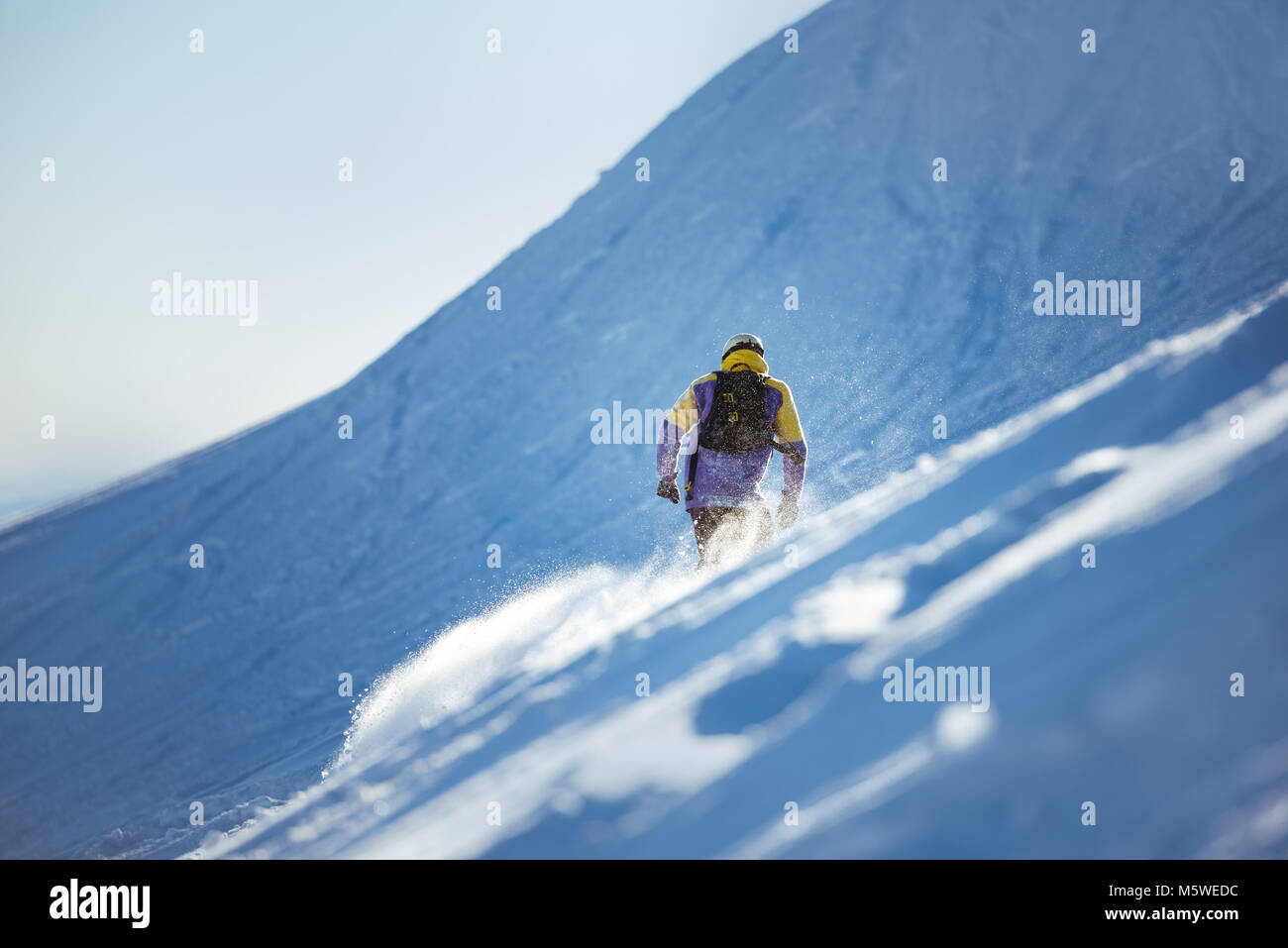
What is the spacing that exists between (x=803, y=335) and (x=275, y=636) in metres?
8.01

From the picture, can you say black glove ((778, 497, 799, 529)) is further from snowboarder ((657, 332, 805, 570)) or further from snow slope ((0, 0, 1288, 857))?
snow slope ((0, 0, 1288, 857))

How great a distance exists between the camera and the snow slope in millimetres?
1882

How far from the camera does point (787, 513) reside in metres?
5.38

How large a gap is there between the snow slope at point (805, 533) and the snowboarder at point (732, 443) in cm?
54

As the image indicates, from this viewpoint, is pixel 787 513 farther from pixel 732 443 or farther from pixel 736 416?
pixel 736 416

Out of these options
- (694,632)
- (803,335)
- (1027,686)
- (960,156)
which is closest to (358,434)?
(803,335)

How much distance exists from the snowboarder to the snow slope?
538 millimetres

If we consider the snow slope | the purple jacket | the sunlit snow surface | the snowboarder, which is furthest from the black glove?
the sunlit snow surface

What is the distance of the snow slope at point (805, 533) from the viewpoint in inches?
74.1

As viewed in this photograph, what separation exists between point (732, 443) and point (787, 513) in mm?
623

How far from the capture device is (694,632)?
8.93 ft

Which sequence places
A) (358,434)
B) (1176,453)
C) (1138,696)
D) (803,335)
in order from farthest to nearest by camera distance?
1. (358,434)
2. (803,335)
3. (1176,453)
4. (1138,696)

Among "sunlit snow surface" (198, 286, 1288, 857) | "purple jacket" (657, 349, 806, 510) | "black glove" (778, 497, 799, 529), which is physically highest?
"purple jacket" (657, 349, 806, 510)
